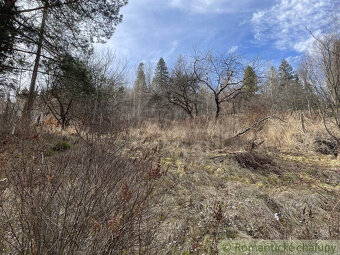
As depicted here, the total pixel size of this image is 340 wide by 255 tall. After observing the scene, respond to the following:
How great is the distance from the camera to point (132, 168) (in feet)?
6.94

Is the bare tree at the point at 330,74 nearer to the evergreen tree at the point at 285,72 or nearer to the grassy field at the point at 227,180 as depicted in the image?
the grassy field at the point at 227,180

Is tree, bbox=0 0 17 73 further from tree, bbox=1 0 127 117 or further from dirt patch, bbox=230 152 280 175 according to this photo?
dirt patch, bbox=230 152 280 175

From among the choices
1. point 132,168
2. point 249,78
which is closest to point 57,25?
point 132,168

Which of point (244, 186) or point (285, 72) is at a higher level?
point (285, 72)

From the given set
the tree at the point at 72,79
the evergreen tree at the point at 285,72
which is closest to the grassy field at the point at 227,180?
the tree at the point at 72,79

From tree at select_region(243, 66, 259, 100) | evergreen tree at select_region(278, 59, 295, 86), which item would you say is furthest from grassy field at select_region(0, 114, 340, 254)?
evergreen tree at select_region(278, 59, 295, 86)

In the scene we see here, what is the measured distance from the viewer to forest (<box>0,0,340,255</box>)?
1205mm

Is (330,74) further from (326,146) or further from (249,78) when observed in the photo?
(249,78)
